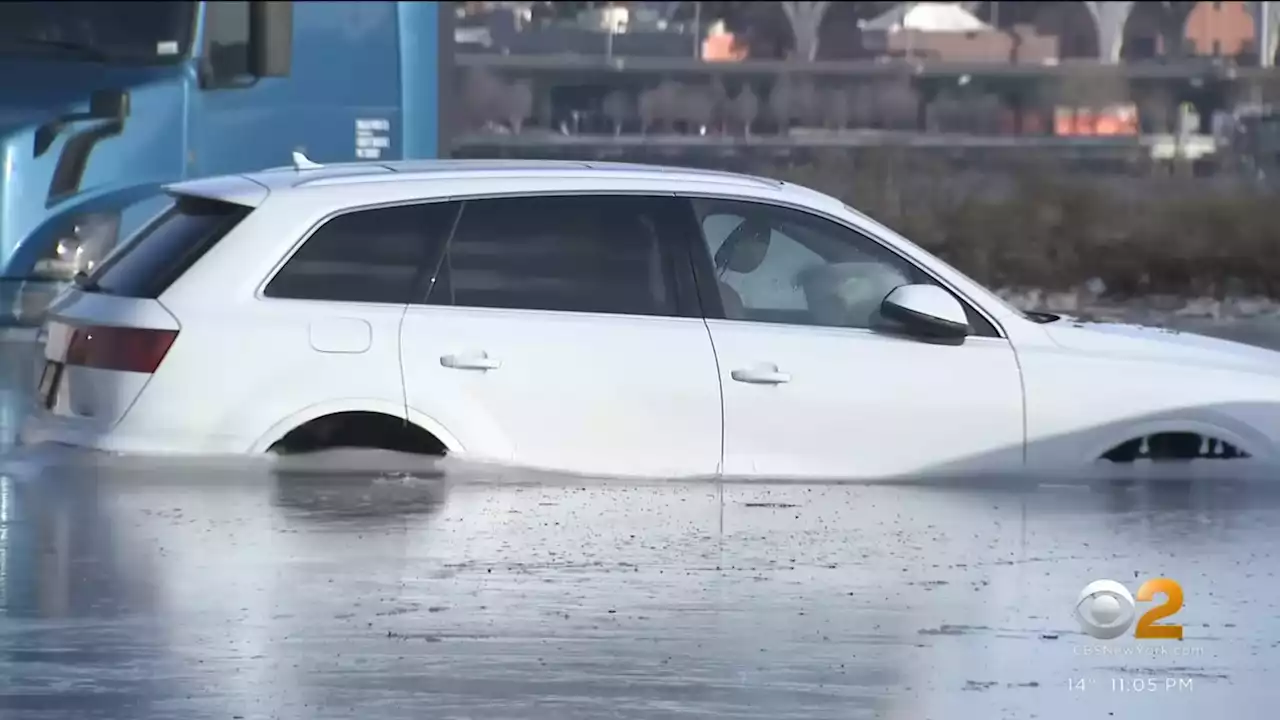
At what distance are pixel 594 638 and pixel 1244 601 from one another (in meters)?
2.00

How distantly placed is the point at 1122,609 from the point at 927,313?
1484 millimetres

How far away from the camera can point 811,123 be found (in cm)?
2667

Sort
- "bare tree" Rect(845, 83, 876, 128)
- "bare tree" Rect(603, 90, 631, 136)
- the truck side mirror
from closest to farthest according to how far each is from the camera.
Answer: the truck side mirror < "bare tree" Rect(603, 90, 631, 136) < "bare tree" Rect(845, 83, 876, 128)

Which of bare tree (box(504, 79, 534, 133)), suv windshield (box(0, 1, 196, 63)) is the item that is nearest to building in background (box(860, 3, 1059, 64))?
bare tree (box(504, 79, 534, 133))

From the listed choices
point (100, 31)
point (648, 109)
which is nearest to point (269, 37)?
point (100, 31)

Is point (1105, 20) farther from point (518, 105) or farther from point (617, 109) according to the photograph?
point (518, 105)

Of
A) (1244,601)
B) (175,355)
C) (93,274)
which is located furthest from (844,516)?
(93,274)

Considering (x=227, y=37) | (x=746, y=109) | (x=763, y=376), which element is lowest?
(x=746, y=109)

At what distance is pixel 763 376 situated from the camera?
7.41 meters

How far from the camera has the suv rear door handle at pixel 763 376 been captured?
24.3 feet

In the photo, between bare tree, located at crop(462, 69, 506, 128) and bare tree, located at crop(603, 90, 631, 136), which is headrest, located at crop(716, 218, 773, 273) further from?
bare tree, located at crop(462, 69, 506, 128)

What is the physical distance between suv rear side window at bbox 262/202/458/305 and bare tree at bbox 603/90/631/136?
15.9 metres

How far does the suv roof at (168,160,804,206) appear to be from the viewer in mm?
7531

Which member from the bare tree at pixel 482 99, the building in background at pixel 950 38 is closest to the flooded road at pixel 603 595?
the bare tree at pixel 482 99
